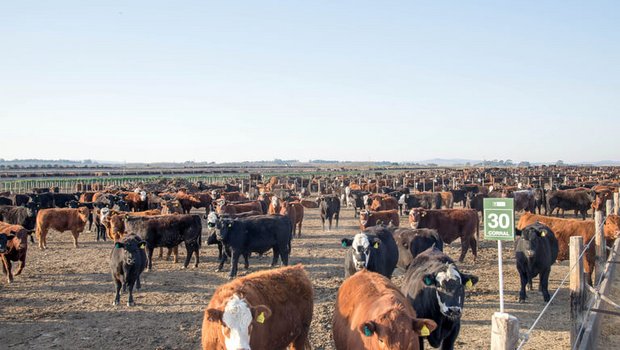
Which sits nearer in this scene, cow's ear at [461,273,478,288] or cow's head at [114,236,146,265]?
cow's ear at [461,273,478,288]

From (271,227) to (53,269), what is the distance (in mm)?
6497

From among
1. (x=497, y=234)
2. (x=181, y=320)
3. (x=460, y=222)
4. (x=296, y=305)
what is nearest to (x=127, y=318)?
(x=181, y=320)

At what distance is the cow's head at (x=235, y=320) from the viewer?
193 inches

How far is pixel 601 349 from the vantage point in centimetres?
755

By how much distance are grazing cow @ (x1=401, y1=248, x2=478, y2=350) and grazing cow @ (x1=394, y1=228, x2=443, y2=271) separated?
412cm

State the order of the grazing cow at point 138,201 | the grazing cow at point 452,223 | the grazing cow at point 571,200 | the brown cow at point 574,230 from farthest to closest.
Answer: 1. the grazing cow at point 571,200
2. the grazing cow at point 138,201
3. the grazing cow at point 452,223
4. the brown cow at point 574,230

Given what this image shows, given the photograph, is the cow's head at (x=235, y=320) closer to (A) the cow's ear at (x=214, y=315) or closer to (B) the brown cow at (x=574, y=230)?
(A) the cow's ear at (x=214, y=315)

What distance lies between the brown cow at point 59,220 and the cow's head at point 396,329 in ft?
50.9

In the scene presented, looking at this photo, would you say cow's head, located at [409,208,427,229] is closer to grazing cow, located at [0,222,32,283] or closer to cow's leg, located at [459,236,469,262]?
cow's leg, located at [459,236,469,262]

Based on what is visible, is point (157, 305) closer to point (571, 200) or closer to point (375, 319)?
point (375, 319)

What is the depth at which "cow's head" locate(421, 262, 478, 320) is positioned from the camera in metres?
5.84

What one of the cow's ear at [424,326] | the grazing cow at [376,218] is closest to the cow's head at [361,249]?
the cow's ear at [424,326]

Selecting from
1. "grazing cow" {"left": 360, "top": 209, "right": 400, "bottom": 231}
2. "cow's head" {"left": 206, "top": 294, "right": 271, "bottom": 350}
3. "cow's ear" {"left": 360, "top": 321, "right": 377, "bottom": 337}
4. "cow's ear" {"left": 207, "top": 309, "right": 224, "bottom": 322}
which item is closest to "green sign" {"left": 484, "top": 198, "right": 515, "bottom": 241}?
"cow's ear" {"left": 360, "top": 321, "right": 377, "bottom": 337}

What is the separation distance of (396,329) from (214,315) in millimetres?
1930
